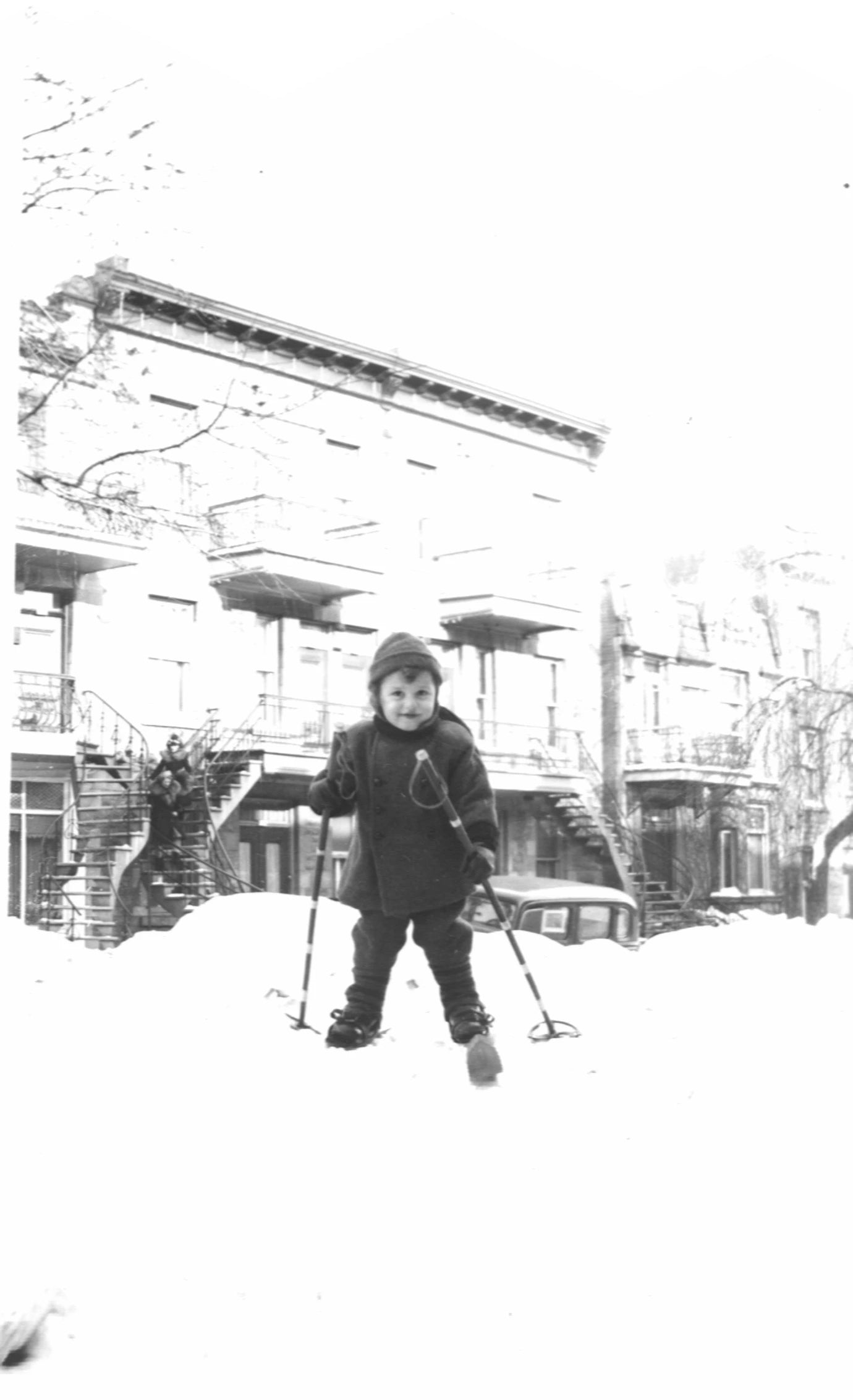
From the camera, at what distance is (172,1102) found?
2.52 metres

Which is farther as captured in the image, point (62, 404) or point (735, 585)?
point (735, 585)

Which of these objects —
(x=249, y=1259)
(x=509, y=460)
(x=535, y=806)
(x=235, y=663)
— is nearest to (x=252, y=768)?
(x=235, y=663)

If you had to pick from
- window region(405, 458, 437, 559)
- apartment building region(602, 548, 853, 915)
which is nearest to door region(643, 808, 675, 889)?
apartment building region(602, 548, 853, 915)

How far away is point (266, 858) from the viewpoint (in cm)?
437

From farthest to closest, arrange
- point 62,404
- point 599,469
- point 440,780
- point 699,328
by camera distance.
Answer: point 599,469, point 699,328, point 62,404, point 440,780

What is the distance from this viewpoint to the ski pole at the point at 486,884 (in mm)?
3133

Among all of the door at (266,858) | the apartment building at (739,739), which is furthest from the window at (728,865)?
the door at (266,858)

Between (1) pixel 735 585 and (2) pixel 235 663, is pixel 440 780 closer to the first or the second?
(2) pixel 235 663

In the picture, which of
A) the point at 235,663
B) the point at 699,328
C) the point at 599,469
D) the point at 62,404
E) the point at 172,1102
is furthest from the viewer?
the point at 599,469

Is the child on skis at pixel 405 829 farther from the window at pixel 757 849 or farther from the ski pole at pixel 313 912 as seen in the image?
the window at pixel 757 849

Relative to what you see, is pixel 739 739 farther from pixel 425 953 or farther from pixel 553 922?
pixel 425 953

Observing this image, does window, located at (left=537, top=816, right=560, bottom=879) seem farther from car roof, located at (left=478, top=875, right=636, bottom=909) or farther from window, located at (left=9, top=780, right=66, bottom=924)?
window, located at (left=9, top=780, right=66, bottom=924)

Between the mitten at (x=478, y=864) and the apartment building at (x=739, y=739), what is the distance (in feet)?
6.02

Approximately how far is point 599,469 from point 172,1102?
316 cm
